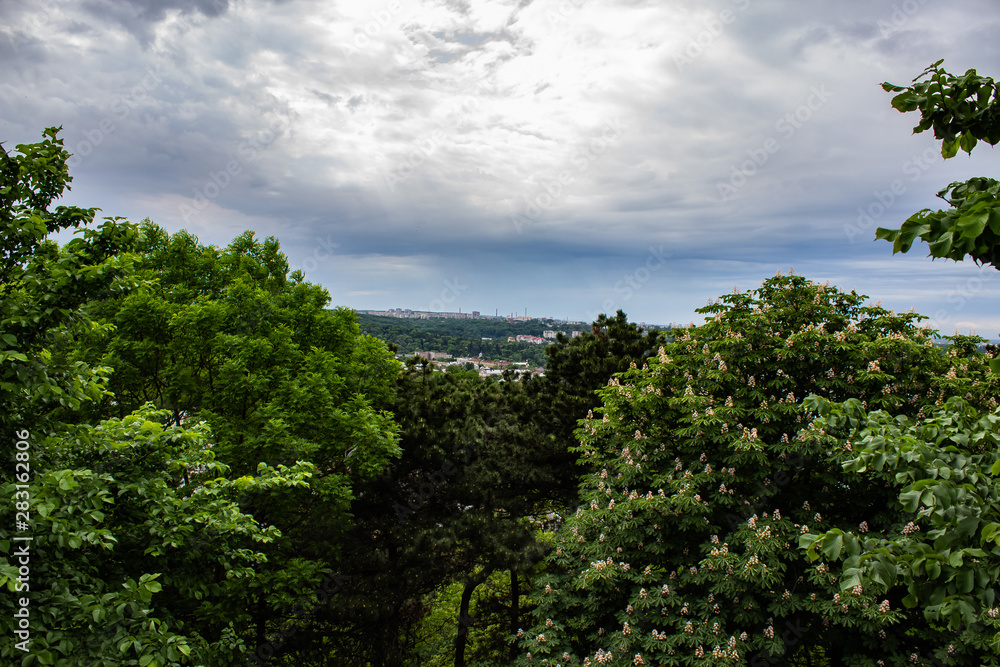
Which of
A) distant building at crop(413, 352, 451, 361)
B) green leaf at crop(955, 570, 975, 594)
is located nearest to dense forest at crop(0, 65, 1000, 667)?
green leaf at crop(955, 570, 975, 594)

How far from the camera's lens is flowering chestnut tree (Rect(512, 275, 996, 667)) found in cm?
805

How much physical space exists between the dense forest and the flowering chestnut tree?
0.21ft

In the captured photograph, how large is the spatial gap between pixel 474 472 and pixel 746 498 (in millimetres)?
7125

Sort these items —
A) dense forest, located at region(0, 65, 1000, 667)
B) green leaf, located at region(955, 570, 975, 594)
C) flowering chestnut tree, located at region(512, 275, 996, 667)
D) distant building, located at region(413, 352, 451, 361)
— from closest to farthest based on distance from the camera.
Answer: green leaf, located at region(955, 570, 975, 594) < dense forest, located at region(0, 65, 1000, 667) < flowering chestnut tree, located at region(512, 275, 996, 667) < distant building, located at region(413, 352, 451, 361)

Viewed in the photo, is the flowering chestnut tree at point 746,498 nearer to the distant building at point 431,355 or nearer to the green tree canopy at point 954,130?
the green tree canopy at point 954,130

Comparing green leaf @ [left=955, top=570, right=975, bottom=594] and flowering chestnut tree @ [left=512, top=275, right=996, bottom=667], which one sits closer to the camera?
green leaf @ [left=955, top=570, right=975, bottom=594]

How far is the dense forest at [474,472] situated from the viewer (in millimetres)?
4352

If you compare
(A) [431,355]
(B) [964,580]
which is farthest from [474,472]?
(A) [431,355]

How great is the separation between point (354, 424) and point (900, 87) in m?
10.6

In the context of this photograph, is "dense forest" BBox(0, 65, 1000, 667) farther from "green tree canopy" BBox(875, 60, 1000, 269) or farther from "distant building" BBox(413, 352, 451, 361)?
"distant building" BBox(413, 352, 451, 361)

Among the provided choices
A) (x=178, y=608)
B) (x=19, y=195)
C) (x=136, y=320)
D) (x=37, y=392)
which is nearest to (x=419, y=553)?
(x=178, y=608)

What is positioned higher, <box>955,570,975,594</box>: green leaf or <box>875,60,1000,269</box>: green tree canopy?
<box>875,60,1000,269</box>: green tree canopy

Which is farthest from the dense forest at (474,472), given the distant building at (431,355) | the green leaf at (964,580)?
the distant building at (431,355)

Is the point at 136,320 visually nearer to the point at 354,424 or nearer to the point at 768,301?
the point at 354,424
